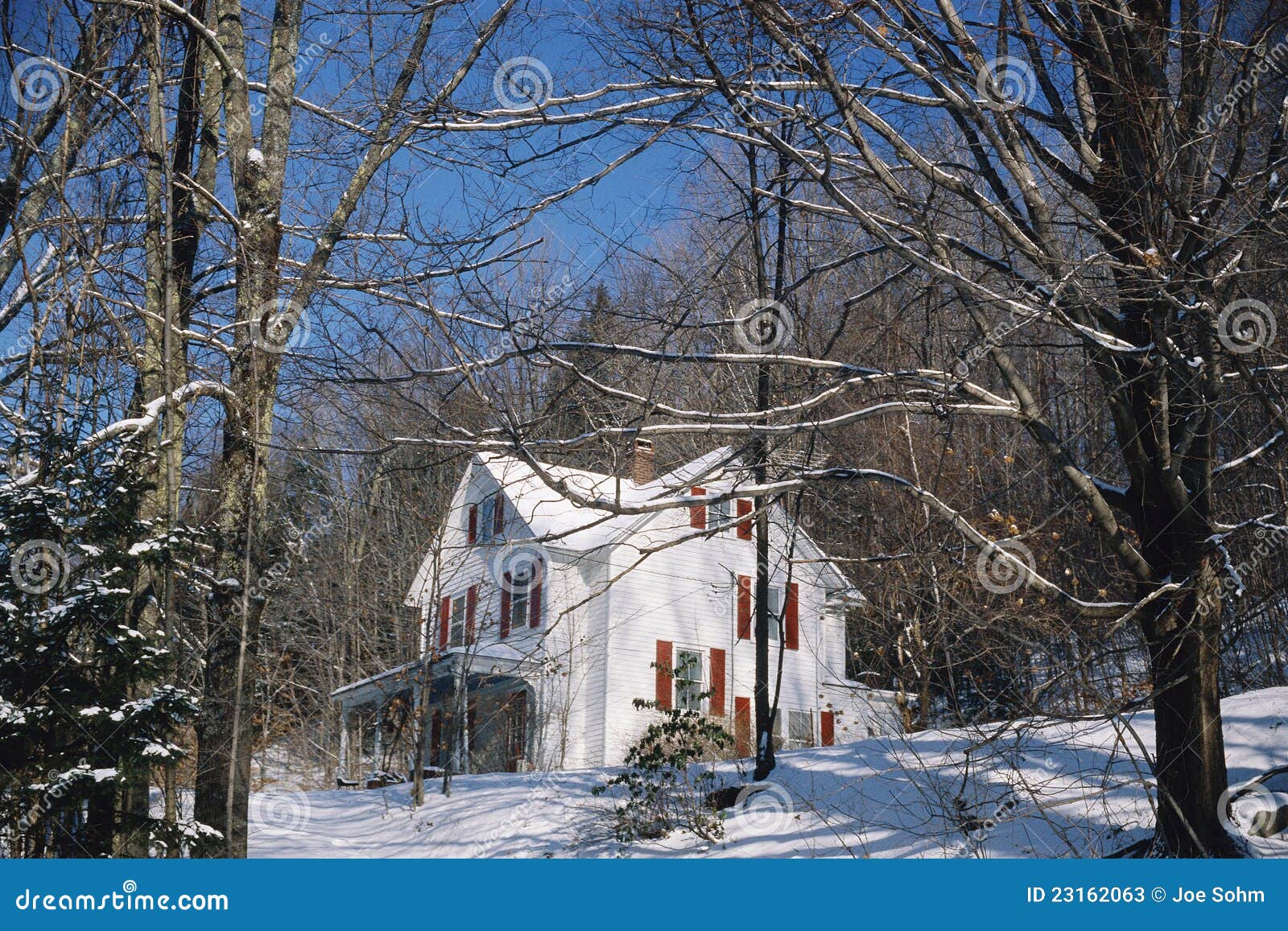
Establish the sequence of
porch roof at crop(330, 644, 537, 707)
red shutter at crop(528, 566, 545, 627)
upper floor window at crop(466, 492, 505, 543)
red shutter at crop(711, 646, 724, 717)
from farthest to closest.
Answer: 1. red shutter at crop(528, 566, 545, 627)
2. red shutter at crop(711, 646, 724, 717)
3. porch roof at crop(330, 644, 537, 707)
4. upper floor window at crop(466, 492, 505, 543)

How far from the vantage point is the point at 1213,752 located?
6.10 metres

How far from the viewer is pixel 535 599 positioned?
72.8 feet

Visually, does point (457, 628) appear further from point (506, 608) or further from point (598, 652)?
point (598, 652)

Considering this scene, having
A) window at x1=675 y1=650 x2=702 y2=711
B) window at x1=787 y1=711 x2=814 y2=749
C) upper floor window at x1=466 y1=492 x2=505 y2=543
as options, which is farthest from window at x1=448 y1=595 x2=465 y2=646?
window at x1=787 y1=711 x2=814 y2=749

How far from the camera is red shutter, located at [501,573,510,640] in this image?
73.1ft

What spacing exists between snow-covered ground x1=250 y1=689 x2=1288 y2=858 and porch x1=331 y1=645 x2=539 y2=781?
2.41 metres

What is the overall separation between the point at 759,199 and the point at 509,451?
2.90m

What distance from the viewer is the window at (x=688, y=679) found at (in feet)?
44.8

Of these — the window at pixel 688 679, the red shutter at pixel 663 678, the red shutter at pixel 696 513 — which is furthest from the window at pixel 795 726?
the red shutter at pixel 696 513

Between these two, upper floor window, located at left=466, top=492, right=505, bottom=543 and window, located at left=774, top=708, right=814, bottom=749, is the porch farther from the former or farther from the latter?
window, located at left=774, top=708, right=814, bottom=749

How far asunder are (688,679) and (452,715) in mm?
7730

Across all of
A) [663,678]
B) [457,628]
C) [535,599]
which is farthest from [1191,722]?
[457,628]

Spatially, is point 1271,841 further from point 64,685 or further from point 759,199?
point 64,685

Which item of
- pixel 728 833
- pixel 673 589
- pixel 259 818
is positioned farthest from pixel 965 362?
pixel 673 589
